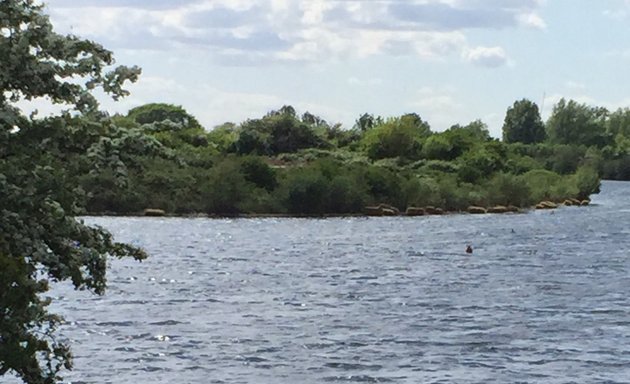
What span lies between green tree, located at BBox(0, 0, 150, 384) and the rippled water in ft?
62.2

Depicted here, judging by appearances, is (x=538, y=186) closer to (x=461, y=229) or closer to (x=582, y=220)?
(x=582, y=220)

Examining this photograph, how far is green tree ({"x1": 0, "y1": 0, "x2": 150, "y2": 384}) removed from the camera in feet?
67.4

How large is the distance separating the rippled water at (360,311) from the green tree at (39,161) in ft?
62.2

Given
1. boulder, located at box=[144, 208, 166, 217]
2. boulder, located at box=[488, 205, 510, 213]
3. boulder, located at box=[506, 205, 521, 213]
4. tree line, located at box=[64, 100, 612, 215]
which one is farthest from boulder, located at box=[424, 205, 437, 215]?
boulder, located at box=[144, 208, 166, 217]

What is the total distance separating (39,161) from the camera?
70.7ft

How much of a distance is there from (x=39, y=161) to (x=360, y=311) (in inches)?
1533

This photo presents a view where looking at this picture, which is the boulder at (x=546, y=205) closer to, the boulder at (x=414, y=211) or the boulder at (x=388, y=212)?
the boulder at (x=414, y=211)

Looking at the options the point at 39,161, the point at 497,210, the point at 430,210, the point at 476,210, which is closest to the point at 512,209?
the point at 497,210

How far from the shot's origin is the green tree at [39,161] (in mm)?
20547

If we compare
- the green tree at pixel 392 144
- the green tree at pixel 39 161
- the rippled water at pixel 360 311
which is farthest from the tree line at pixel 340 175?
the green tree at pixel 39 161

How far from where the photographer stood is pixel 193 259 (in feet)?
295

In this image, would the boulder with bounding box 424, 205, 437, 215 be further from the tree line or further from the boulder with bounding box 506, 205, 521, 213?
the boulder with bounding box 506, 205, 521, 213

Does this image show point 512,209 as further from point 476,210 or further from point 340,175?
point 340,175

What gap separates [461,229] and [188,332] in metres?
70.7
